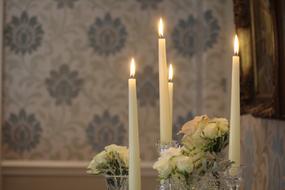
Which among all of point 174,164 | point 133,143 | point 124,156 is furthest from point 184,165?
point 124,156

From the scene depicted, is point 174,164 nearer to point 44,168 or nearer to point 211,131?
point 211,131

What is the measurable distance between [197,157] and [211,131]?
6cm

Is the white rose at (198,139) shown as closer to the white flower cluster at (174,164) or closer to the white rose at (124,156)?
the white flower cluster at (174,164)

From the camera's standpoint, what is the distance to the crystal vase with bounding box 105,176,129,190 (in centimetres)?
81

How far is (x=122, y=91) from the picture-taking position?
235 centimetres

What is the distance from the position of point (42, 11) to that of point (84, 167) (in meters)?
0.81

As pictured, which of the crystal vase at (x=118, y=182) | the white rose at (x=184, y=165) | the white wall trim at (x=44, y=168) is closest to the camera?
the white rose at (x=184, y=165)

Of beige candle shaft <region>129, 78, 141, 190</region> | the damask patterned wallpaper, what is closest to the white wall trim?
the damask patterned wallpaper

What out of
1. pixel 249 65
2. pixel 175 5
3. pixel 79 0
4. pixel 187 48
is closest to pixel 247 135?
pixel 249 65

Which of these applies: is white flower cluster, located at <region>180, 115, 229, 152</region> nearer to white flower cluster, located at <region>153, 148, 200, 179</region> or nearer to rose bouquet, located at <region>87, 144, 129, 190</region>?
white flower cluster, located at <region>153, 148, 200, 179</region>

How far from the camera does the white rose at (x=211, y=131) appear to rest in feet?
2.37

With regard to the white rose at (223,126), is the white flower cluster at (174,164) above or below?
below

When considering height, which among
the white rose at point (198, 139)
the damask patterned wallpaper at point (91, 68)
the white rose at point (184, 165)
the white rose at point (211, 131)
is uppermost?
the damask patterned wallpaper at point (91, 68)

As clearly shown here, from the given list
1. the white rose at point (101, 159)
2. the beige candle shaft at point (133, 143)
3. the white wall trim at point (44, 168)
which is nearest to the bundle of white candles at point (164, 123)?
the beige candle shaft at point (133, 143)
